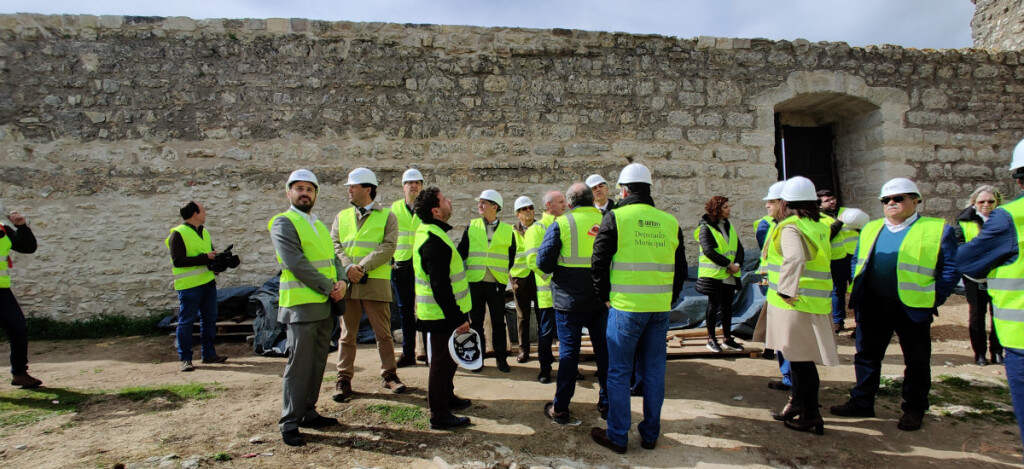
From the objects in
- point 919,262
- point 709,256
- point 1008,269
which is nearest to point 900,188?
point 919,262

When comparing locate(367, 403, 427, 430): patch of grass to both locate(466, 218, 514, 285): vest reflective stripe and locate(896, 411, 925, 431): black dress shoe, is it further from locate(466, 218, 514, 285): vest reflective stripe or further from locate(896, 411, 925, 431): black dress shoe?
locate(896, 411, 925, 431): black dress shoe

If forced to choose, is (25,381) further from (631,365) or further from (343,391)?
(631,365)

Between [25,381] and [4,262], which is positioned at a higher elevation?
[4,262]

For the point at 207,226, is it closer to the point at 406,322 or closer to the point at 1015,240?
the point at 406,322

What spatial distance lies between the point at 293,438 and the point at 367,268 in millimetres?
1502

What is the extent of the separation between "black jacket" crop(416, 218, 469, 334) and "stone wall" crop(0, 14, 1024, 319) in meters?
3.89

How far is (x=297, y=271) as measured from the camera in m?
3.31

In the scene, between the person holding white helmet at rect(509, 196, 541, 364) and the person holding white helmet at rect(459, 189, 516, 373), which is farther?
the person holding white helmet at rect(509, 196, 541, 364)

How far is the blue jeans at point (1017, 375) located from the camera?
2.64 metres

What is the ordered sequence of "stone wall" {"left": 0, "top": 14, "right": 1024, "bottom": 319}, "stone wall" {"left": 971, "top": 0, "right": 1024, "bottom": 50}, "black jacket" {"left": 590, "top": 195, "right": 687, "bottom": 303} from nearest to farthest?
"black jacket" {"left": 590, "top": 195, "right": 687, "bottom": 303} → "stone wall" {"left": 0, "top": 14, "right": 1024, "bottom": 319} → "stone wall" {"left": 971, "top": 0, "right": 1024, "bottom": 50}

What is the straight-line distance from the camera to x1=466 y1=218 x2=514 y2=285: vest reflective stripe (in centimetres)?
498

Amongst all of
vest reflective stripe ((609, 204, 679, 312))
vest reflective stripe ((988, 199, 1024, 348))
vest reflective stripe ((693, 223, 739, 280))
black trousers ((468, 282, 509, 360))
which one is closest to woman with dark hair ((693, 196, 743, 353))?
vest reflective stripe ((693, 223, 739, 280))

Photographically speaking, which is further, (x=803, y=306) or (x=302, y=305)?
(x=803, y=306)

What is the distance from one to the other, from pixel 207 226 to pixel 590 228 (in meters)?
5.82
